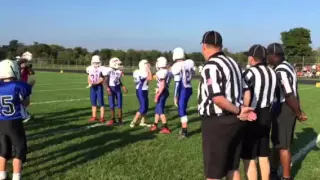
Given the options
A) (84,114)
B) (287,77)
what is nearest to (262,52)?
(287,77)

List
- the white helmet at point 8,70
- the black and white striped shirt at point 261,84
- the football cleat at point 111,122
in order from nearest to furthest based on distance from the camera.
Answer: the black and white striped shirt at point 261,84, the white helmet at point 8,70, the football cleat at point 111,122

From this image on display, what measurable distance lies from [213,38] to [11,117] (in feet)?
9.53

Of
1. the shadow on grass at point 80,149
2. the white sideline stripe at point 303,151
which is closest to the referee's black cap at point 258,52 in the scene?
the white sideline stripe at point 303,151

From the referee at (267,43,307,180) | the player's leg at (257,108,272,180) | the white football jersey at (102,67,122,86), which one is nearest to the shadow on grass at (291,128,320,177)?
the referee at (267,43,307,180)

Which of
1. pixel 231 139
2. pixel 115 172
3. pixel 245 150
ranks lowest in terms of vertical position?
pixel 115 172

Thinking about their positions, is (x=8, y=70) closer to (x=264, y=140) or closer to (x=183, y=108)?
(x=264, y=140)

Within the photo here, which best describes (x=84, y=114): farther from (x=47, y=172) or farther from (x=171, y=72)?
(x=47, y=172)

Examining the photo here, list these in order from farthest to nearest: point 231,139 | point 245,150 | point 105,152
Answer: point 105,152, point 245,150, point 231,139

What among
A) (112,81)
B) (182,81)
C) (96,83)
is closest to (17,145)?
(182,81)

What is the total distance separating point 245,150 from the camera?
5316 millimetres

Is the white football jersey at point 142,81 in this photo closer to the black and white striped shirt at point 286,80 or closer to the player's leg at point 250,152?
the black and white striped shirt at point 286,80

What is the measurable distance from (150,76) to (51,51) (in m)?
75.1

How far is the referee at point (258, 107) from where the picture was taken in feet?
17.3

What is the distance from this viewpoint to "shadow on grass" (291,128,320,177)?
22.9 feet
